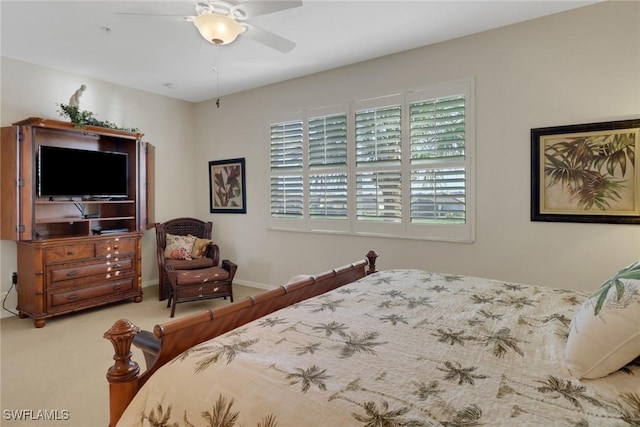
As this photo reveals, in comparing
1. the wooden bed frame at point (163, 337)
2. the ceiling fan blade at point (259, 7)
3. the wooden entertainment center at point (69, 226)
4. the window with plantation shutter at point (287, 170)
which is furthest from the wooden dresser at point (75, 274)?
the ceiling fan blade at point (259, 7)

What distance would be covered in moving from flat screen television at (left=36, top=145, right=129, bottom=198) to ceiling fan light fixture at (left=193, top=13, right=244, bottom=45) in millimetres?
2634

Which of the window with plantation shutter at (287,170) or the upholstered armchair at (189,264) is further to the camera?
the window with plantation shutter at (287,170)

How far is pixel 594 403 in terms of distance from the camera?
97 centimetres

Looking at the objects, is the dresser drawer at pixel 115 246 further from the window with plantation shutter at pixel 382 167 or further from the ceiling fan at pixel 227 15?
the ceiling fan at pixel 227 15

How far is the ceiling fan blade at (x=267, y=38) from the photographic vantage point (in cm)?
253

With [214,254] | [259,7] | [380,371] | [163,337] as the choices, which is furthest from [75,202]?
[380,371]

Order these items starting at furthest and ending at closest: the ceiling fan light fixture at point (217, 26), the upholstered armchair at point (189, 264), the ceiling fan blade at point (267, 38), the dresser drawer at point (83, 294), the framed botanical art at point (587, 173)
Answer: the upholstered armchair at point (189, 264), the dresser drawer at point (83, 294), the framed botanical art at point (587, 173), the ceiling fan blade at point (267, 38), the ceiling fan light fixture at point (217, 26)

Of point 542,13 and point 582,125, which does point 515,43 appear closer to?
point 542,13

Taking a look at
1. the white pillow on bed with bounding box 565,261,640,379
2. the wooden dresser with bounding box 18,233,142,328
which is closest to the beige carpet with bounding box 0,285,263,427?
the wooden dresser with bounding box 18,233,142,328

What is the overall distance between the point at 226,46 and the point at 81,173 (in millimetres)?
2259

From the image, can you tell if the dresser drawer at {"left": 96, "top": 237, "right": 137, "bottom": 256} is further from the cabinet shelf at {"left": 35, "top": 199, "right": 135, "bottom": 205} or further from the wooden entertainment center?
the cabinet shelf at {"left": 35, "top": 199, "right": 135, "bottom": 205}

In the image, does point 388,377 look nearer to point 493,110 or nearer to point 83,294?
point 493,110

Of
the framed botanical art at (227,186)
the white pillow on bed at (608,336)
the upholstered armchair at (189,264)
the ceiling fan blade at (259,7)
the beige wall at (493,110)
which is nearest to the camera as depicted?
the white pillow on bed at (608,336)

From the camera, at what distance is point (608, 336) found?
3.68ft
